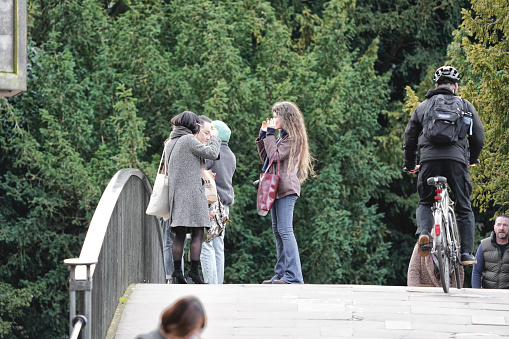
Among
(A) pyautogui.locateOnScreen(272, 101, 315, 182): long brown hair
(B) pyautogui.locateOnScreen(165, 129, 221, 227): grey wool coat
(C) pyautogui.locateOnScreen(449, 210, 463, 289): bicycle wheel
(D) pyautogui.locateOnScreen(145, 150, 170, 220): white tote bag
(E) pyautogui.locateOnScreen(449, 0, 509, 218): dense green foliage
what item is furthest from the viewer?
(E) pyautogui.locateOnScreen(449, 0, 509, 218): dense green foliage

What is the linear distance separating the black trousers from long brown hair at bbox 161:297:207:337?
165 inches

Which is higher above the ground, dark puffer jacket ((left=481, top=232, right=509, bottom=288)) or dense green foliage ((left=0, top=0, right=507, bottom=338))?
dense green foliage ((left=0, top=0, right=507, bottom=338))

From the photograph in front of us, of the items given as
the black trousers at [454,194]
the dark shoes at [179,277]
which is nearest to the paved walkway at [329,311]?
the dark shoes at [179,277]

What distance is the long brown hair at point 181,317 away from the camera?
4.52 meters

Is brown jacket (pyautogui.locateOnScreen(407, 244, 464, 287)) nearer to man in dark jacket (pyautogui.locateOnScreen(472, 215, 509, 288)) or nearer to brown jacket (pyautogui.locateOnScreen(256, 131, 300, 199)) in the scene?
man in dark jacket (pyautogui.locateOnScreen(472, 215, 509, 288))

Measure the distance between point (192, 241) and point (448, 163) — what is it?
2368mm

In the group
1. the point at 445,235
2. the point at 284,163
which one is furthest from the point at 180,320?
the point at 284,163

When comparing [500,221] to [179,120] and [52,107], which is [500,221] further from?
[52,107]

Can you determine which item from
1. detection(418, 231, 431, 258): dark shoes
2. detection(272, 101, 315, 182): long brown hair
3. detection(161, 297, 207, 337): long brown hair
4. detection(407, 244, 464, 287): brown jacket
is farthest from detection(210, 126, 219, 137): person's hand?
Result: detection(161, 297, 207, 337): long brown hair

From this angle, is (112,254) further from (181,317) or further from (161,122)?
(161,122)

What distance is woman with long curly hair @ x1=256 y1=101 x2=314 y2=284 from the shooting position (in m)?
9.28

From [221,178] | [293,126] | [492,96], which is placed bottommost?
[221,178]

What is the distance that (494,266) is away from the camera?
33.5 ft

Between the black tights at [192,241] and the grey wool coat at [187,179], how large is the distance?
0.46ft
